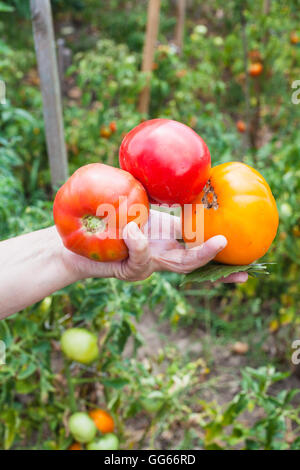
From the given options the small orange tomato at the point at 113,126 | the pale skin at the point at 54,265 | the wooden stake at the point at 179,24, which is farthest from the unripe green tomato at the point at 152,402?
the wooden stake at the point at 179,24

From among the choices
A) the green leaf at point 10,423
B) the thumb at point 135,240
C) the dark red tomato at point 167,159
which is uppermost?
the dark red tomato at point 167,159

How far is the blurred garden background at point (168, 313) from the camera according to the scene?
4.38 ft

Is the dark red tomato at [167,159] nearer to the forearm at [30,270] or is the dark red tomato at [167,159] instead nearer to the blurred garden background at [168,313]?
the forearm at [30,270]

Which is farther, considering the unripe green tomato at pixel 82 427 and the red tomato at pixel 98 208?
the unripe green tomato at pixel 82 427

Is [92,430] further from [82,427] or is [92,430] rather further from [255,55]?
[255,55]

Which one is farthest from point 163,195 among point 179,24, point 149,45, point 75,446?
point 179,24

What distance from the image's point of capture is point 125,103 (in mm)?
2723

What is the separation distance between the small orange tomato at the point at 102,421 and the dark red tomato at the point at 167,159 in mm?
803

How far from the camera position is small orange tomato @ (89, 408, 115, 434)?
4.53 ft

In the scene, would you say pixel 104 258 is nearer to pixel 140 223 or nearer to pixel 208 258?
pixel 140 223

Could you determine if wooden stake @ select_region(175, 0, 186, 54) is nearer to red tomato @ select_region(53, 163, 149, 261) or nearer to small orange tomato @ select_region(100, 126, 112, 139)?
small orange tomato @ select_region(100, 126, 112, 139)

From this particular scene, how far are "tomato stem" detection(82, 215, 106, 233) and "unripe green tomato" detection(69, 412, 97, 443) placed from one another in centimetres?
71

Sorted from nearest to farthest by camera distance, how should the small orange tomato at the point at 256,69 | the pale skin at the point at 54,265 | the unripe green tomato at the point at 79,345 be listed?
1. the pale skin at the point at 54,265
2. the unripe green tomato at the point at 79,345
3. the small orange tomato at the point at 256,69

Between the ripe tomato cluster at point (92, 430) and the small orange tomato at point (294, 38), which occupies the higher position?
the small orange tomato at point (294, 38)
